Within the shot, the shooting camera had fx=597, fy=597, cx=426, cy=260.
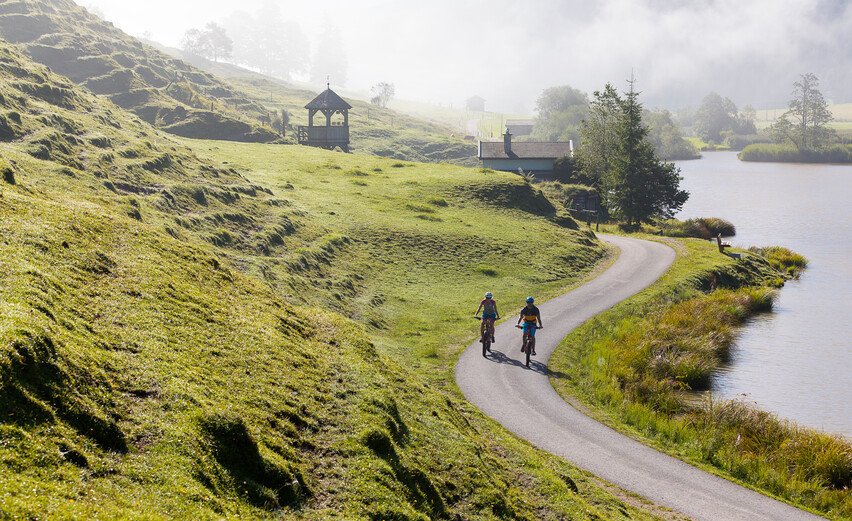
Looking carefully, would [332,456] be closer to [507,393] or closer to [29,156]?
[507,393]

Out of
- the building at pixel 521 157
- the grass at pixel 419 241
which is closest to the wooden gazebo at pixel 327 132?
the grass at pixel 419 241

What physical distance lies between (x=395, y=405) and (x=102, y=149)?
91.5ft

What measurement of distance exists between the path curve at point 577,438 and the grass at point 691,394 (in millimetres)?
946

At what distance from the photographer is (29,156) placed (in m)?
24.9

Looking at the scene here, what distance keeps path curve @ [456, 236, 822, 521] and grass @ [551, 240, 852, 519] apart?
3.10ft

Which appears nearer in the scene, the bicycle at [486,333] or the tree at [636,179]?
the bicycle at [486,333]

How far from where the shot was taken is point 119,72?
82625mm

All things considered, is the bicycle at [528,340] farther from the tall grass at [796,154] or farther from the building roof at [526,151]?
the tall grass at [796,154]

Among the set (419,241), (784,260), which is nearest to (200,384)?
(419,241)

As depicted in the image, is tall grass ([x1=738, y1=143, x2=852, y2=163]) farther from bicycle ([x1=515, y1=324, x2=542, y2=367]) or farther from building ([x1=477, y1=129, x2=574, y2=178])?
bicycle ([x1=515, y1=324, x2=542, y2=367])

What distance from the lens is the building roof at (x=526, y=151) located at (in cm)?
8938

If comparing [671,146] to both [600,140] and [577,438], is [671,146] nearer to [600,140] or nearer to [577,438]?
[600,140]

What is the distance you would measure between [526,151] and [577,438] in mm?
75349

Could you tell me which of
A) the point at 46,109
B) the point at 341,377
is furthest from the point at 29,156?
the point at 341,377
